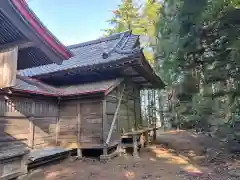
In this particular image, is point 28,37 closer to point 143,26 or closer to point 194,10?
point 194,10

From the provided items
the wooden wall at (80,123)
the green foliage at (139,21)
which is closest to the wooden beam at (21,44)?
the wooden wall at (80,123)

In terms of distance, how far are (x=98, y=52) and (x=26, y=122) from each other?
16.5 ft

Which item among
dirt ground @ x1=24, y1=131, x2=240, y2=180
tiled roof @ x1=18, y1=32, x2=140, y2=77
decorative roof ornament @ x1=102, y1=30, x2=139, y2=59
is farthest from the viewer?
tiled roof @ x1=18, y1=32, x2=140, y2=77

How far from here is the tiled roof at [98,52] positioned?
31.0 feet

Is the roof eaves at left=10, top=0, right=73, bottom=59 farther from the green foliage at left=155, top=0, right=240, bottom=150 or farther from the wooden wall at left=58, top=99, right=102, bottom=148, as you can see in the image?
the wooden wall at left=58, top=99, right=102, bottom=148

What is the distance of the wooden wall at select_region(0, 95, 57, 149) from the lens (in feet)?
22.1

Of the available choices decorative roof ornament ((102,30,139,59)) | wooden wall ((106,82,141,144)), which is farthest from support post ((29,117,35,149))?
decorative roof ornament ((102,30,139,59))

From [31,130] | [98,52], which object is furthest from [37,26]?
[98,52]

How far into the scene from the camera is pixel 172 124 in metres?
21.3

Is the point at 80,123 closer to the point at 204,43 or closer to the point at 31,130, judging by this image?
the point at 31,130

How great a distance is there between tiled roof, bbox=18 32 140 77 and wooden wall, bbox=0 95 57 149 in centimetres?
223

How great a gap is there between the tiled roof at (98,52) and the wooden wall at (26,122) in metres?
2.23

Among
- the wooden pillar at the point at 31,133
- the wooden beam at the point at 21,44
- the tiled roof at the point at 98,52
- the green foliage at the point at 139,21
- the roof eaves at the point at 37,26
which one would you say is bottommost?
the wooden pillar at the point at 31,133

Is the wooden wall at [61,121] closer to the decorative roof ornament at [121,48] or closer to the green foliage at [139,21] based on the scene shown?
the decorative roof ornament at [121,48]
